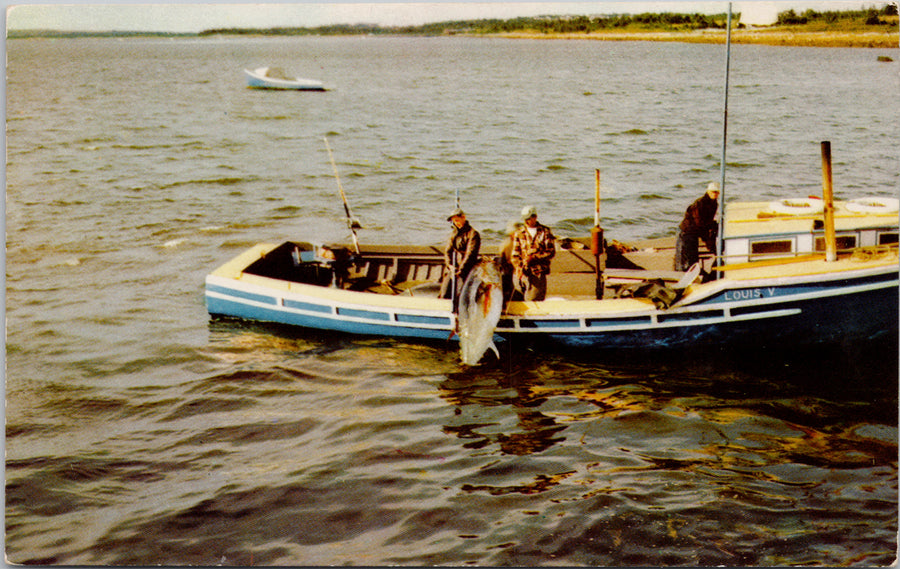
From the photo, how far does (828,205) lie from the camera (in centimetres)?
894

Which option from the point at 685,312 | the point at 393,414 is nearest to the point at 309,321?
the point at 393,414

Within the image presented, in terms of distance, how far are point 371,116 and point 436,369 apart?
724 inches

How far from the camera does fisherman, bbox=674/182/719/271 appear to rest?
33.6ft

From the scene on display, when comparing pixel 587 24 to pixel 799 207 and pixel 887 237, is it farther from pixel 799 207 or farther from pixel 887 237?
pixel 887 237

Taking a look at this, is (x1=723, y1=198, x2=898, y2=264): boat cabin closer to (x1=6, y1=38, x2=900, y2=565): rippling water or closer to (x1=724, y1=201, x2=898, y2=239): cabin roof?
(x1=724, y1=201, x2=898, y2=239): cabin roof

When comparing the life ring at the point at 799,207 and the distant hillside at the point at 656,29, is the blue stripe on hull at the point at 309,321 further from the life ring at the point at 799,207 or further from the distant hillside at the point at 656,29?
the life ring at the point at 799,207

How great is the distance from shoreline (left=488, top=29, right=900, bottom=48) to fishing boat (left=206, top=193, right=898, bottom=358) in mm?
2028

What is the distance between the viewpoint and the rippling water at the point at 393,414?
7066 mm

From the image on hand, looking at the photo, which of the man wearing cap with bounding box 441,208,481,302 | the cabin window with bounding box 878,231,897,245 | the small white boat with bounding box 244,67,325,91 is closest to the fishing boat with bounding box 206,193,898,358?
the cabin window with bounding box 878,231,897,245

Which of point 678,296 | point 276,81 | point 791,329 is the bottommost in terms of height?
point 791,329

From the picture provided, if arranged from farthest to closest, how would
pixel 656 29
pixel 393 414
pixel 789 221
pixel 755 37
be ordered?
pixel 789 221 < pixel 393 414 < pixel 755 37 < pixel 656 29

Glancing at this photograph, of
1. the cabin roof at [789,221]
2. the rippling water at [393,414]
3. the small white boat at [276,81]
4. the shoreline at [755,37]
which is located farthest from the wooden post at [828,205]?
the small white boat at [276,81]

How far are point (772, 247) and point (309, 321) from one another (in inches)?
249

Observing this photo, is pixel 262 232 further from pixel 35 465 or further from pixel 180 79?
pixel 180 79
